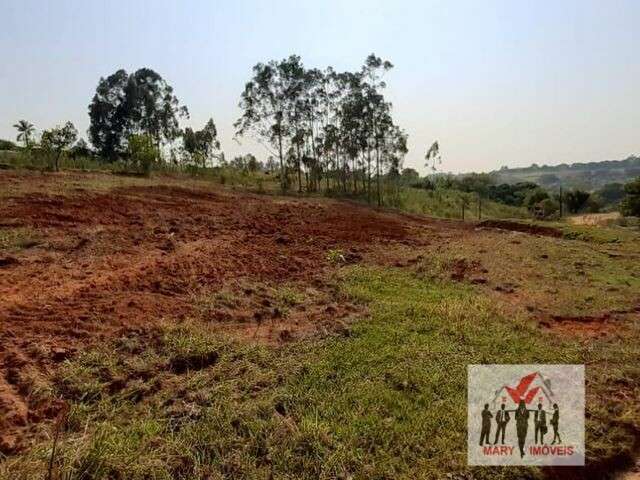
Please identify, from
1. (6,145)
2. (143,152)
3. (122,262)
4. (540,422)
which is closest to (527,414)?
(540,422)

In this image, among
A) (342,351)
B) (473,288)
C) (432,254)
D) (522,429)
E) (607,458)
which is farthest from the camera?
(432,254)

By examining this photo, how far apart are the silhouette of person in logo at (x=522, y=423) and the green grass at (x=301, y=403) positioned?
0.30 m

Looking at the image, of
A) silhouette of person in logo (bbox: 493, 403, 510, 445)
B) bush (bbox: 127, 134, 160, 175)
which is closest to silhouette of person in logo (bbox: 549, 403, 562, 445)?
silhouette of person in logo (bbox: 493, 403, 510, 445)

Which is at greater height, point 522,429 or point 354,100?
point 354,100

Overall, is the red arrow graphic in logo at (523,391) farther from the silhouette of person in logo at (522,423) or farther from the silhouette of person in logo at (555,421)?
the silhouette of person in logo at (555,421)

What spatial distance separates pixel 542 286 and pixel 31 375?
656cm

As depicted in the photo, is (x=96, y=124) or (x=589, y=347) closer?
(x=589, y=347)

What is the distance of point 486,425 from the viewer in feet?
11.2

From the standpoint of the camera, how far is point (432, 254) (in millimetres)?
8883

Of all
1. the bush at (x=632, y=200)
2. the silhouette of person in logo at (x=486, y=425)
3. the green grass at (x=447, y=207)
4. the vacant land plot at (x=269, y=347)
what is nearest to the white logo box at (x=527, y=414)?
the silhouette of person in logo at (x=486, y=425)

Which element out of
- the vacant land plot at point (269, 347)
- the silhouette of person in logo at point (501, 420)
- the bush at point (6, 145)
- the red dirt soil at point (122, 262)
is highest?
the bush at point (6, 145)

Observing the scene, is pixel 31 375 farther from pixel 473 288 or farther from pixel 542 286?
pixel 542 286

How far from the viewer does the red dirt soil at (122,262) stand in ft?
12.3

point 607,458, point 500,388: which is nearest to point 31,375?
point 500,388
